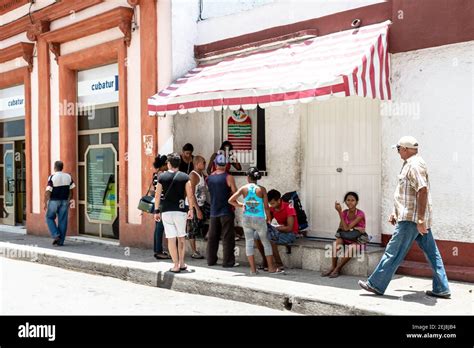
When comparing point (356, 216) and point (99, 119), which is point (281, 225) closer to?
point (356, 216)

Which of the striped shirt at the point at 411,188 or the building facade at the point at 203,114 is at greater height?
the building facade at the point at 203,114

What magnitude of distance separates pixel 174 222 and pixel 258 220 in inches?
48.0

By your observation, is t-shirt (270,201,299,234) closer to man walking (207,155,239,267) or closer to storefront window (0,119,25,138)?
man walking (207,155,239,267)

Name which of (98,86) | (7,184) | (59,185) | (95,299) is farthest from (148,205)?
(7,184)

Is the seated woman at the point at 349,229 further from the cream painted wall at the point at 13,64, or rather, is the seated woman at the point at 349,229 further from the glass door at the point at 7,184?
the glass door at the point at 7,184

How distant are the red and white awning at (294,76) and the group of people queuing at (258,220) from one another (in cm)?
98

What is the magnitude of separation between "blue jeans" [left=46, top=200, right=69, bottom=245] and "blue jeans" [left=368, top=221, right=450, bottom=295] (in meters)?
7.48

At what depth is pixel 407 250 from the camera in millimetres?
6801

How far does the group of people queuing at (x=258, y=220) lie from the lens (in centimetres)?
677

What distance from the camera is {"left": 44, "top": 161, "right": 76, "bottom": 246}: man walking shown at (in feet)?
40.0

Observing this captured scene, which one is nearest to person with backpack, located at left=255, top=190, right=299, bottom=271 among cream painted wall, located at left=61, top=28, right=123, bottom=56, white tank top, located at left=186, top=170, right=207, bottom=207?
white tank top, located at left=186, top=170, right=207, bottom=207

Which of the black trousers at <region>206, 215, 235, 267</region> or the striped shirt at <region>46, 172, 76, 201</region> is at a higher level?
the striped shirt at <region>46, 172, 76, 201</region>

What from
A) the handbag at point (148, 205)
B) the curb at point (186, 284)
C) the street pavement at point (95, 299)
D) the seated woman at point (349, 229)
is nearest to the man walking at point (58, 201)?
the curb at point (186, 284)
